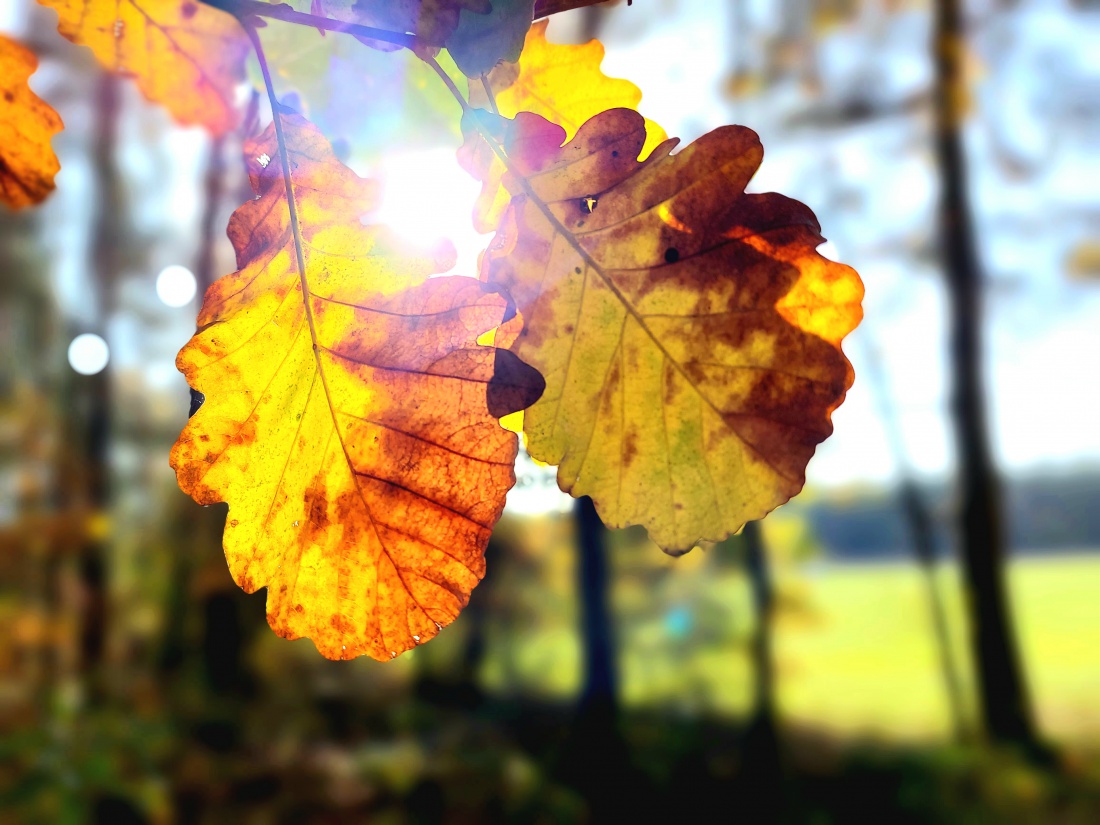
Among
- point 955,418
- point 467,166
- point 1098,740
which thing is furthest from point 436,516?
point 1098,740

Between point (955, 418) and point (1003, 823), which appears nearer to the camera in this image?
point (1003, 823)

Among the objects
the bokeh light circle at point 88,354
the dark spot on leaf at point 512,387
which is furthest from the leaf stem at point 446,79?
the bokeh light circle at point 88,354

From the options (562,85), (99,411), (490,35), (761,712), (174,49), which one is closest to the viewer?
(490,35)

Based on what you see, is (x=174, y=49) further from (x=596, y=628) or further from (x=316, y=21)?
(x=596, y=628)

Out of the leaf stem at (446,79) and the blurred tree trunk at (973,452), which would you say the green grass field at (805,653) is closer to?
the blurred tree trunk at (973,452)

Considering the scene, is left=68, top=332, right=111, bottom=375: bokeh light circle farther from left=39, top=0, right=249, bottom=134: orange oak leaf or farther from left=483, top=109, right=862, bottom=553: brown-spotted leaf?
left=483, top=109, right=862, bottom=553: brown-spotted leaf

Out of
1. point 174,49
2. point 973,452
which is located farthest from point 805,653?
point 174,49

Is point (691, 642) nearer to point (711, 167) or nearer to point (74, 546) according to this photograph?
point (74, 546)
